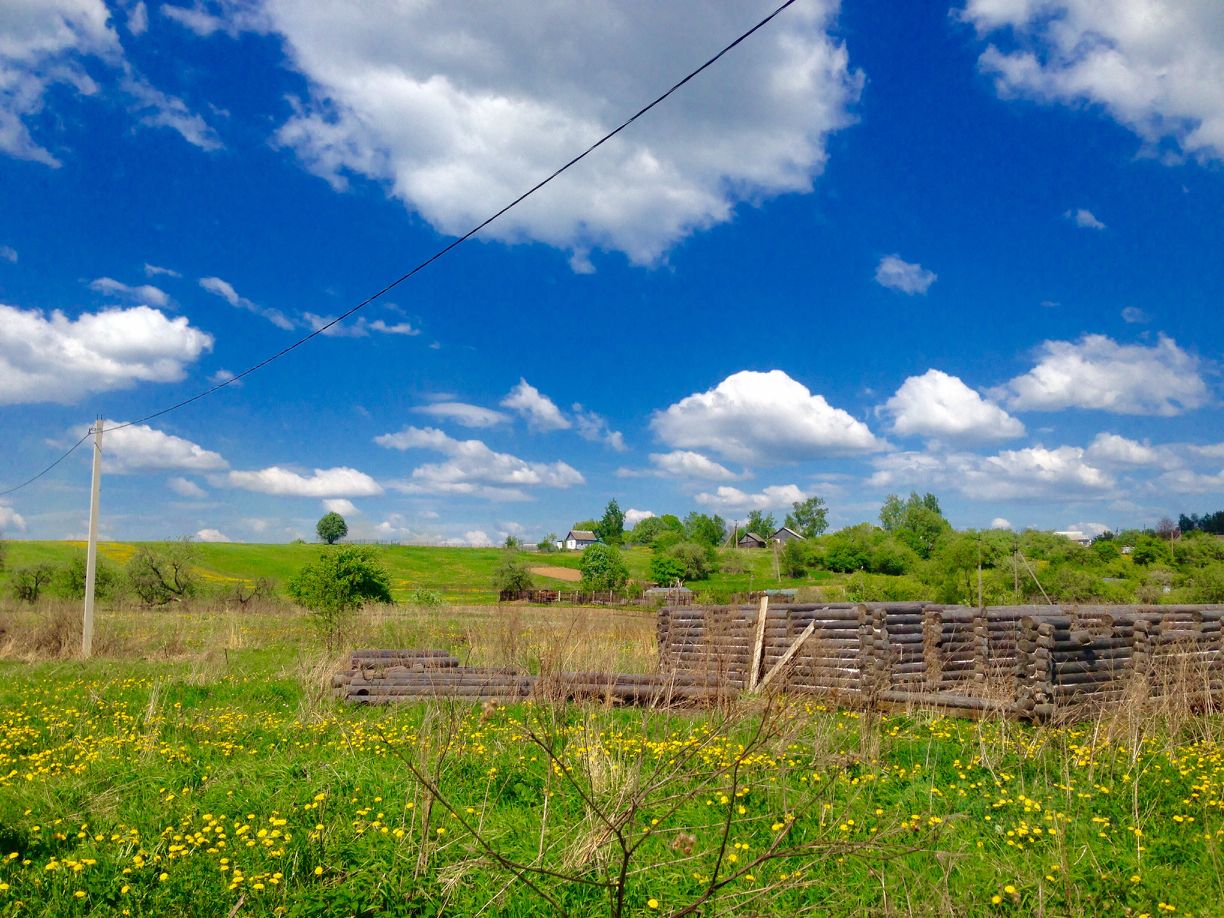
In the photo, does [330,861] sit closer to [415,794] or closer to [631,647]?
[415,794]

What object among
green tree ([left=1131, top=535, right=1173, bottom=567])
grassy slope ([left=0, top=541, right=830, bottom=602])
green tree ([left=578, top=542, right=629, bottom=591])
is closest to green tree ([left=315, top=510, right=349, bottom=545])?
grassy slope ([left=0, top=541, right=830, bottom=602])

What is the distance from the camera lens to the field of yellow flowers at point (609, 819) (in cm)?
446

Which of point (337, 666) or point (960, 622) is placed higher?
point (960, 622)

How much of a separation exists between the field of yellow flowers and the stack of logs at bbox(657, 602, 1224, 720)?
5.05 feet

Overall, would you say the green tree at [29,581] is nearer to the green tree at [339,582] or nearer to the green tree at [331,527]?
the green tree at [339,582]

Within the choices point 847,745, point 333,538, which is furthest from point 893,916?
point 333,538

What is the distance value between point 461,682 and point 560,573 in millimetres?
70417

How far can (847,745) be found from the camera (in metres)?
8.12

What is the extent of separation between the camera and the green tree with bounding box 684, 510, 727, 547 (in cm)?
10169

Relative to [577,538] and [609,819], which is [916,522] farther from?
[609,819]

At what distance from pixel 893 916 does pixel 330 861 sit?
3274mm

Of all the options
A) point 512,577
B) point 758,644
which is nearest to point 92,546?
point 758,644

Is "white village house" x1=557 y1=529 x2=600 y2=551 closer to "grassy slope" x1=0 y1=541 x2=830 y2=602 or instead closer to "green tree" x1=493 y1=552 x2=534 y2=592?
"grassy slope" x1=0 y1=541 x2=830 y2=602

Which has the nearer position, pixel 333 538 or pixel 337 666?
pixel 337 666
